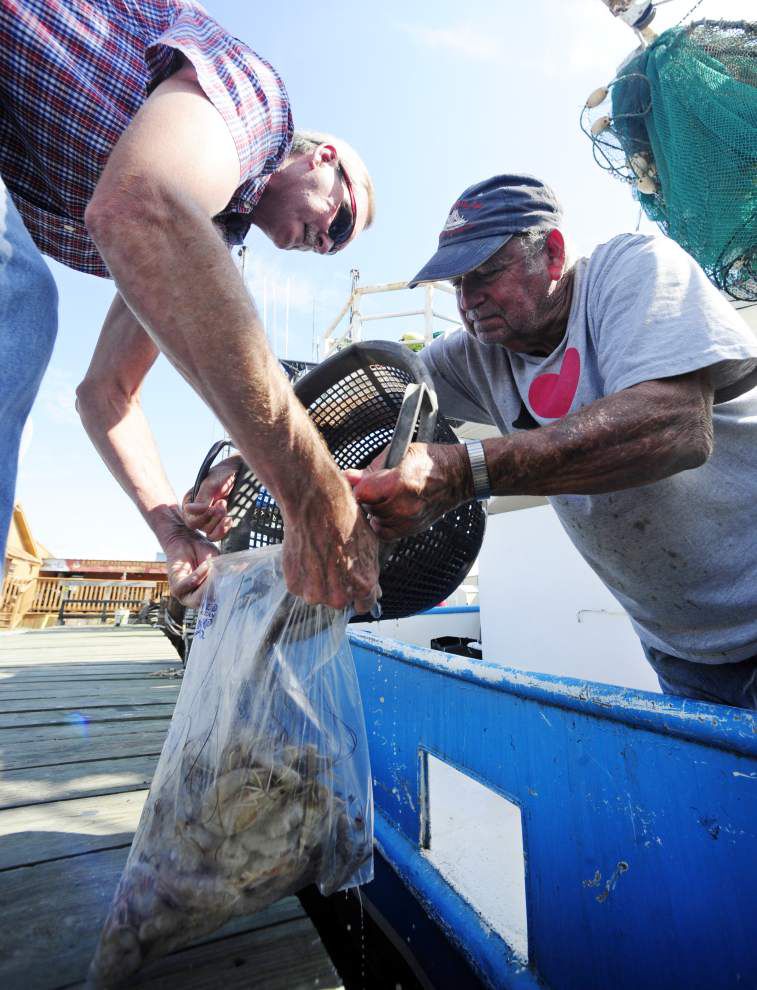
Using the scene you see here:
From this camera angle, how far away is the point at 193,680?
1.02m

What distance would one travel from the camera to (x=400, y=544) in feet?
3.82

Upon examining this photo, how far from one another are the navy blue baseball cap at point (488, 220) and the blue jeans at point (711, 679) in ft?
4.48

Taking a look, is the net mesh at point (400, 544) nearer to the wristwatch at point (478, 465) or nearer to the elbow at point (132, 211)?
the wristwatch at point (478, 465)

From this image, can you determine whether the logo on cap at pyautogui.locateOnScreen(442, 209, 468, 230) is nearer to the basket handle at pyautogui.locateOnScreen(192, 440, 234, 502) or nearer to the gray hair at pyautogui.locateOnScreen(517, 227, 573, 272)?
the gray hair at pyautogui.locateOnScreen(517, 227, 573, 272)

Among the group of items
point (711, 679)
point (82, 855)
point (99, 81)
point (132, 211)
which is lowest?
point (82, 855)

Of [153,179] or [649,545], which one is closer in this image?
[153,179]

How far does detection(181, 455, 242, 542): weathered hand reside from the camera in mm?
1300

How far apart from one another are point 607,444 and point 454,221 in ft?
3.06

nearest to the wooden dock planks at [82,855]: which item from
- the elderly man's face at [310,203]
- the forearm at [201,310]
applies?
the forearm at [201,310]

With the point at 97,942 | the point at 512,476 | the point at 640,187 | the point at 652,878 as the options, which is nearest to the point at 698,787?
the point at 652,878

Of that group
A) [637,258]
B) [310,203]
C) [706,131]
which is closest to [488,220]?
[637,258]

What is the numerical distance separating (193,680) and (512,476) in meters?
0.77

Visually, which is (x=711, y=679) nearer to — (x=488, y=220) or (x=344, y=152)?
(x=488, y=220)

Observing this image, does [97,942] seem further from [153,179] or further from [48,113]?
[48,113]
